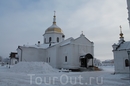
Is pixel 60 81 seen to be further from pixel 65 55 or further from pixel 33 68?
pixel 65 55

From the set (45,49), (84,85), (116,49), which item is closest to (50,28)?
(45,49)

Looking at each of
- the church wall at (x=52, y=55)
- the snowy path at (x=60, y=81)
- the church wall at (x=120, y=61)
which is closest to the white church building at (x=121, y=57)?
the church wall at (x=120, y=61)

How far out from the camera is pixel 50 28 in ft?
133

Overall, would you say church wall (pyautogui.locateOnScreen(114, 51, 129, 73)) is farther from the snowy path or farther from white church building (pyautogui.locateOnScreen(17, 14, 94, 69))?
white church building (pyautogui.locateOnScreen(17, 14, 94, 69))

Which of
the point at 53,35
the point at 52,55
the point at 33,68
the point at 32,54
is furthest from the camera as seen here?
the point at 53,35

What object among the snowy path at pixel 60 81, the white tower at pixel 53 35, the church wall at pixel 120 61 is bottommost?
the snowy path at pixel 60 81

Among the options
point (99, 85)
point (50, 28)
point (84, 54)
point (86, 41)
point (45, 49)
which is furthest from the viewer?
point (50, 28)

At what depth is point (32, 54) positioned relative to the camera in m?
36.6

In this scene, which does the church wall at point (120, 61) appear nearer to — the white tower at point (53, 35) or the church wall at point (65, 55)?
the church wall at point (65, 55)

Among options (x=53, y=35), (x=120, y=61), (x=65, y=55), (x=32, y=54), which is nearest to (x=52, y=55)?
(x=65, y=55)

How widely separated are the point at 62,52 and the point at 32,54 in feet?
29.9

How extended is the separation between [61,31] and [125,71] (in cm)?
2621

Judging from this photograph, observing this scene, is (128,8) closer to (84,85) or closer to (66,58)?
(84,85)

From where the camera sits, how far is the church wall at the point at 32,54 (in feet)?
117
